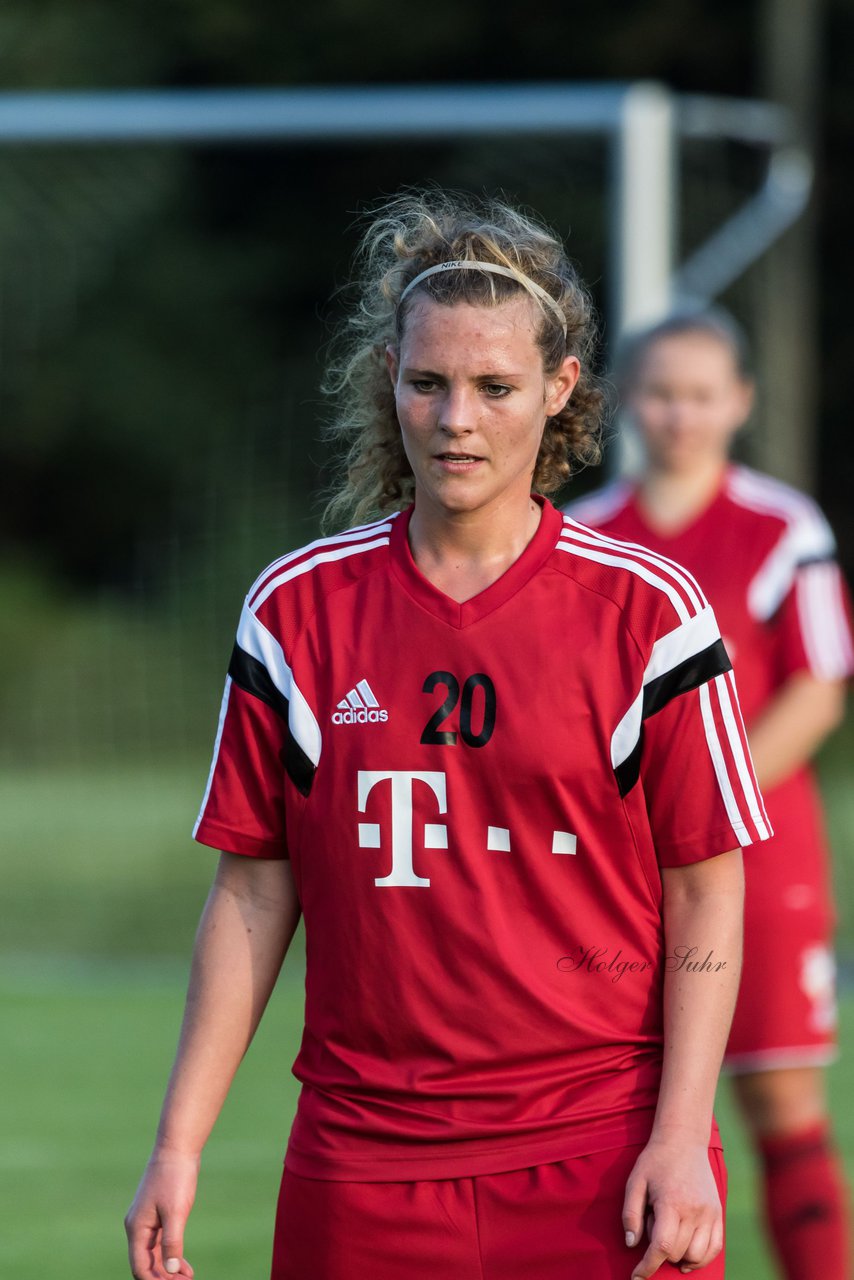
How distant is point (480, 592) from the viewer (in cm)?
226

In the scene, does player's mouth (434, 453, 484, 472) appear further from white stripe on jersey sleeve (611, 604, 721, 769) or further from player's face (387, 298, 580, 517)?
white stripe on jersey sleeve (611, 604, 721, 769)

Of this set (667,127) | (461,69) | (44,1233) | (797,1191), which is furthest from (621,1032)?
(461,69)

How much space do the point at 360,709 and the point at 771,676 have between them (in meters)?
1.94

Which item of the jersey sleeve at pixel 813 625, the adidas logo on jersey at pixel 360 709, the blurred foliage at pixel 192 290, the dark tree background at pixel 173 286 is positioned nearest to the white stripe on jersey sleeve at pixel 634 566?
the adidas logo on jersey at pixel 360 709

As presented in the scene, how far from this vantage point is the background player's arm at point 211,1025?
226 cm

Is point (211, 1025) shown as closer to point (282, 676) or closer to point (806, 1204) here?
point (282, 676)

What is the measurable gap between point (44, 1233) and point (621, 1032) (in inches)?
115

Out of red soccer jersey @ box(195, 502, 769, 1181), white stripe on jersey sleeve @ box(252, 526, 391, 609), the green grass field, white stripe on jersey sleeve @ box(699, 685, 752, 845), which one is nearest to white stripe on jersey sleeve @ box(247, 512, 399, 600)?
white stripe on jersey sleeve @ box(252, 526, 391, 609)

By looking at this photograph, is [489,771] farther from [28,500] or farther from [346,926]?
[28,500]

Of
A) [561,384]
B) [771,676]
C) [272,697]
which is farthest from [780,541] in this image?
[272,697]

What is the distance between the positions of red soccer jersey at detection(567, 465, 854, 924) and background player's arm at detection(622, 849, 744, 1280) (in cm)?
168

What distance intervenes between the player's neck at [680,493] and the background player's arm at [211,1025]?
1.85 meters

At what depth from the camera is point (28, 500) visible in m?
18.5

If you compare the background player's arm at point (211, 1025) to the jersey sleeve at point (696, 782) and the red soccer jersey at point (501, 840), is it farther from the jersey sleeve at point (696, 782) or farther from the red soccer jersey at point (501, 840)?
the jersey sleeve at point (696, 782)
